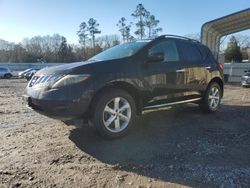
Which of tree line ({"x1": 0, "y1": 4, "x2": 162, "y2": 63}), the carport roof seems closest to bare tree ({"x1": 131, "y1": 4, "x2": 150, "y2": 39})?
tree line ({"x1": 0, "y1": 4, "x2": 162, "y2": 63})

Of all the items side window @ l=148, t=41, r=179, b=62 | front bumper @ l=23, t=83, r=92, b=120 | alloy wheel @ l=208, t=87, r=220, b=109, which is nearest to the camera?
front bumper @ l=23, t=83, r=92, b=120

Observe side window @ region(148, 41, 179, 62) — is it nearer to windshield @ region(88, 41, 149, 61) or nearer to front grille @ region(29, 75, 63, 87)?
windshield @ region(88, 41, 149, 61)

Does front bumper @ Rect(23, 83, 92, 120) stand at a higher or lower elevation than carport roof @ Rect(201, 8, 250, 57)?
lower

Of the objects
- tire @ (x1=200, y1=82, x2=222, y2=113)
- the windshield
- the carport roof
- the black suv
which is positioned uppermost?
the carport roof

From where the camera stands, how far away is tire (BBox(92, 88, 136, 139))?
503 centimetres

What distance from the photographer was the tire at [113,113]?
503 cm

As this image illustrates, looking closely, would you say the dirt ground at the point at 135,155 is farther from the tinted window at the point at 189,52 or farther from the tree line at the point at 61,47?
the tree line at the point at 61,47

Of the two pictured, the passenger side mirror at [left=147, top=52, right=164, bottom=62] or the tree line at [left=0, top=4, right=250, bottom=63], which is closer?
the passenger side mirror at [left=147, top=52, right=164, bottom=62]

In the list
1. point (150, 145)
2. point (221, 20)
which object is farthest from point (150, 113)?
point (221, 20)

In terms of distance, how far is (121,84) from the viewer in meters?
5.45

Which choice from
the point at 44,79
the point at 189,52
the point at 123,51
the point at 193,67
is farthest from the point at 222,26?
the point at 44,79

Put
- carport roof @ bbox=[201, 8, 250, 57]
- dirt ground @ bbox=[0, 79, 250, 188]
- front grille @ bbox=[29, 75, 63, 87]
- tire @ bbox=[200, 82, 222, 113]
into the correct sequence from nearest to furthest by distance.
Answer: dirt ground @ bbox=[0, 79, 250, 188], front grille @ bbox=[29, 75, 63, 87], tire @ bbox=[200, 82, 222, 113], carport roof @ bbox=[201, 8, 250, 57]

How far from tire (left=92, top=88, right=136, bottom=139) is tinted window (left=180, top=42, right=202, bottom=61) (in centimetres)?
196

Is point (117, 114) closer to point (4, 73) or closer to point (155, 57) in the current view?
point (155, 57)
